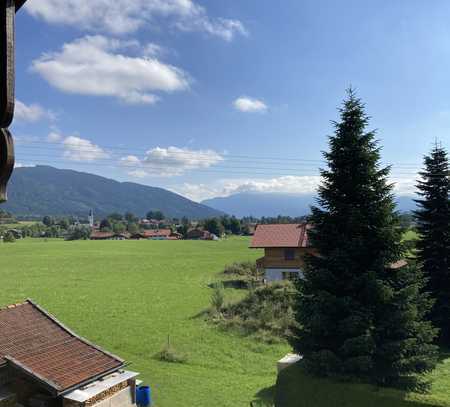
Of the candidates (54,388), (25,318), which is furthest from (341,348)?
(25,318)

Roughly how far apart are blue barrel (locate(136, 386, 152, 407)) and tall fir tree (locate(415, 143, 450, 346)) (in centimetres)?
1587

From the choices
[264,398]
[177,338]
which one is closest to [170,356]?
[177,338]

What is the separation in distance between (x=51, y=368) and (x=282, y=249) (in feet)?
107

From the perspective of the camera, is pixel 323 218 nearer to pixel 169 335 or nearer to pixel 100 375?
pixel 100 375

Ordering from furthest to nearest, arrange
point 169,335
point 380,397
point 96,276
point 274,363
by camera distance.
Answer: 1. point 96,276
2. point 169,335
3. point 274,363
4. point 380,397

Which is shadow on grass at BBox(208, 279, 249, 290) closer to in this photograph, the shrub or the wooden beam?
the shrub

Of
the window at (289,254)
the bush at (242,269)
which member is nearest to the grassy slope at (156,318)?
the bush at (242,269)

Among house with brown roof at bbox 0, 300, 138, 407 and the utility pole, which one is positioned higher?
the utility pole

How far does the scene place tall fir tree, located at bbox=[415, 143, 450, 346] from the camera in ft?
73.7

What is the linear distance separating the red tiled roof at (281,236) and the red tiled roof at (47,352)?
30.3 meters

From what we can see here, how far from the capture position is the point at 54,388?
12383mm

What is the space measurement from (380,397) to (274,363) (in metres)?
11.7

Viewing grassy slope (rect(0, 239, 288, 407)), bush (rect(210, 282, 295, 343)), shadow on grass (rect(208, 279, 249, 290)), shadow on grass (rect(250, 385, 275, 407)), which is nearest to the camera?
shadow on grass (rect(250, 385, 275, 407))

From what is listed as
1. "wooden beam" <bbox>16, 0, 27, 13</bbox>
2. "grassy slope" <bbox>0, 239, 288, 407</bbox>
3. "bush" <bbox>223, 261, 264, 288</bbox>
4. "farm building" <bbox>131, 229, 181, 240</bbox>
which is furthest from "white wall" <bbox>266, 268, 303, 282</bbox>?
"farm building" <bbox>131, 229, 181, 240</bbox>
